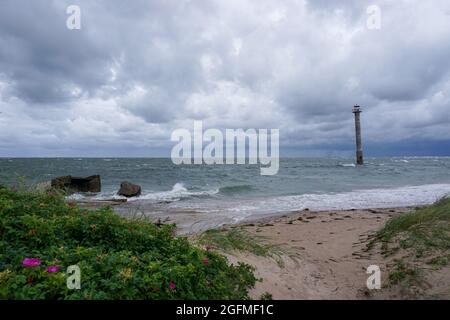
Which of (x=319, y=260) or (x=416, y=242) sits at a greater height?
(x=416, y=242)

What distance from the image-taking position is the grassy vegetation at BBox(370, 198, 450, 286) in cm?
518

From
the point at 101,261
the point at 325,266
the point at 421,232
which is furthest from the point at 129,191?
the point at 101,261

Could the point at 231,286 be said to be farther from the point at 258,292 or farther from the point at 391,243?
the point at 391,243

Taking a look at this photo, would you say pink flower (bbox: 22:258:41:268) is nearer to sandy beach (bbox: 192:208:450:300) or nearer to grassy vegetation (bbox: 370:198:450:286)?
sandy beach (bbox: 192:208:450:300)

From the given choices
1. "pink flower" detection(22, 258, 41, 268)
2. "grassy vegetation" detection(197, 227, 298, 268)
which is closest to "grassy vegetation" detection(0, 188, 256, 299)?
"pink flower" detection(22, 258, 41, 268)

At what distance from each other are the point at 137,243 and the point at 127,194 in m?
20.0

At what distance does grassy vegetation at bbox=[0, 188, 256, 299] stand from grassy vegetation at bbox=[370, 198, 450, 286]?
261 centimetres

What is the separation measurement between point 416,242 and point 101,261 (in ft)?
19.0

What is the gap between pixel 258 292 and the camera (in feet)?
14.4

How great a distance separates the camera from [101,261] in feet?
11.3

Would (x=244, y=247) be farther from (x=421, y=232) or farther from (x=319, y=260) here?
(x=421, y=232)

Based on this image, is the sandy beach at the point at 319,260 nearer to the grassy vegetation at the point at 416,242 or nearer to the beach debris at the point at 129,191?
the grassy vegetation at the point at 416,242
